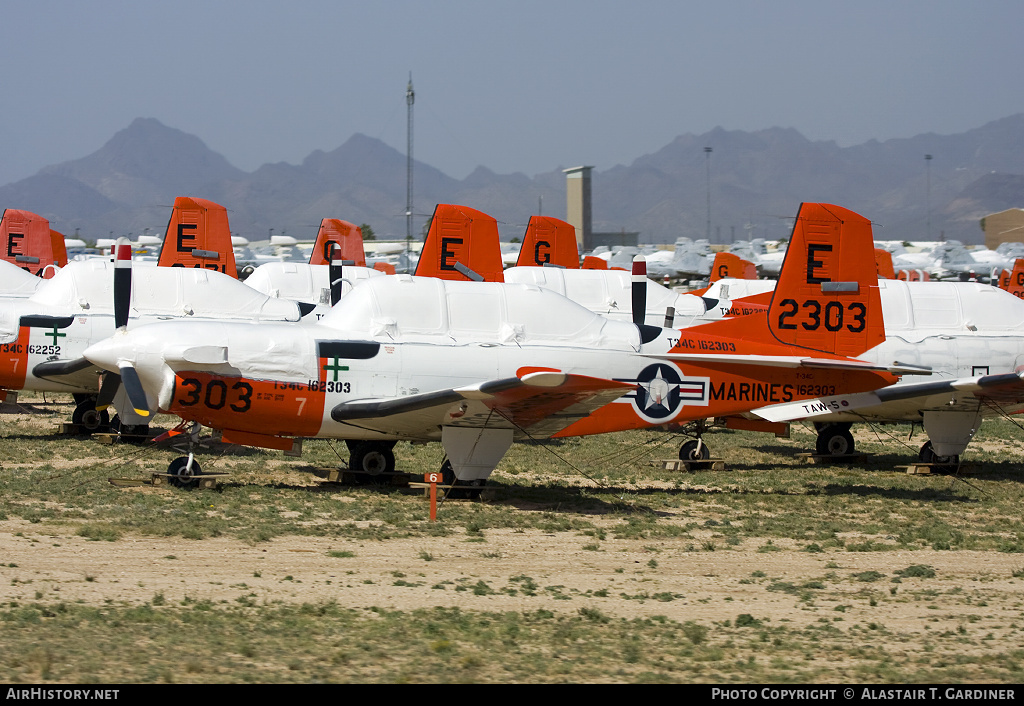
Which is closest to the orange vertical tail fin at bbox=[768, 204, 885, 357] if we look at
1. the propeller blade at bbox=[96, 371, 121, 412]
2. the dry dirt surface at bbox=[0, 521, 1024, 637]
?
the dry dirt surface at bbox=[0, 521, 1024, 637]

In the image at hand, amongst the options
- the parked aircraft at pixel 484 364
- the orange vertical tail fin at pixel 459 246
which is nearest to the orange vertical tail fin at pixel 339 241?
the orange vertical tail fin at pixel 459 246

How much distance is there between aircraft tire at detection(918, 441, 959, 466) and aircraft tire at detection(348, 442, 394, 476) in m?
9.50

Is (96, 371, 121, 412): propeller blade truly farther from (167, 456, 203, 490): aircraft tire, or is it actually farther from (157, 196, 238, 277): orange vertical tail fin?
(157, 196, 238, 277): orange vertical tail fin

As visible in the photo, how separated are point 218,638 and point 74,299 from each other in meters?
13.3

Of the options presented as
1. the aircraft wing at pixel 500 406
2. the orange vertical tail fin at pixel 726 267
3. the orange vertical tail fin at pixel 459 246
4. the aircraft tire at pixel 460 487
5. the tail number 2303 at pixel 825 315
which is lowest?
the aircraft tire at pixel 460 487

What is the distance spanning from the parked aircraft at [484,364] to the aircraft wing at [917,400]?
29 cm

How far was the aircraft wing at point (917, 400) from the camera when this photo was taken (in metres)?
16.5

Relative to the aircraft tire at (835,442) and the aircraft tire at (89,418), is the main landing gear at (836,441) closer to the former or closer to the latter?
the aircraft tire at (835,442)

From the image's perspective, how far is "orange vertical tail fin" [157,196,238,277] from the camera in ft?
77.4

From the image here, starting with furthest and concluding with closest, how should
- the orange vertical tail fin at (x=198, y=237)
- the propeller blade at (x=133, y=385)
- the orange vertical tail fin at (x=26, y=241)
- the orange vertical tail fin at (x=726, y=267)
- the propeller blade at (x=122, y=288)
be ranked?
the orange vertical tail fin at (x=726, y=267)
the orange vertical tail fin at (x=26, y=241)
the orange vertical tail fin at (x=198, y=237)
the propeller blade at (x=122, y=288)
the propeller blade at (x=133, y=385)

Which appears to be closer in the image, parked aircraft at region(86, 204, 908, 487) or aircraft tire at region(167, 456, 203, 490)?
parked aircraft at region(86, 204, 908, 487)

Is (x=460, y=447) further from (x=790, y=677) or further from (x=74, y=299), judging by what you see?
(x=74, y=299)

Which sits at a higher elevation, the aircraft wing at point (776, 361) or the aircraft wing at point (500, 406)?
the aircraft wing at point (776, 361)

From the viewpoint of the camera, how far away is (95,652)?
24.2 ft
